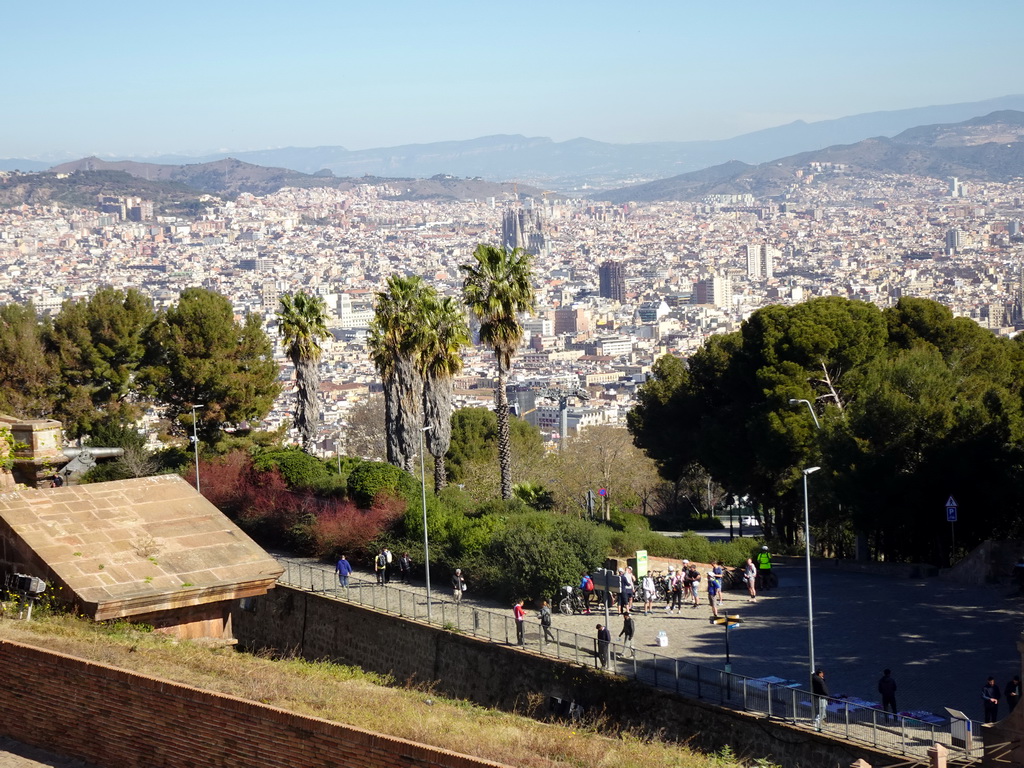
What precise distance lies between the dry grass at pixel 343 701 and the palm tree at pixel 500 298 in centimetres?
1394

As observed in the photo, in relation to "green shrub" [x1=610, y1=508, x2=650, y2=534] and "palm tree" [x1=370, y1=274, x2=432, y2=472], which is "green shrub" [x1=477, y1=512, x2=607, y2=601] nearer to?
"green shrub" [x1=610, y1=508, x2=650, y2=534]

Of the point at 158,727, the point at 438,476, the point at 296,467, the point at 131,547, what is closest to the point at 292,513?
the point at 296,467

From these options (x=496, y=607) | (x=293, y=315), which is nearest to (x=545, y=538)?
(x=496, y=607)

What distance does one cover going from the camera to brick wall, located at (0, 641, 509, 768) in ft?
22.3

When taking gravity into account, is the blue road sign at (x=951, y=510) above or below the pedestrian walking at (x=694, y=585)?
above

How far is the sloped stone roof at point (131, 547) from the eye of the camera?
9.78 metres

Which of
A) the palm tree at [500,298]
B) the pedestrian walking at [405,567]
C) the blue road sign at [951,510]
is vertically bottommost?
the pedestrian walking at [405,567]

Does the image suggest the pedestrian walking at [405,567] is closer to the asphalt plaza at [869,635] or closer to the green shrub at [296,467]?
the asphalt plaza at [869,635]

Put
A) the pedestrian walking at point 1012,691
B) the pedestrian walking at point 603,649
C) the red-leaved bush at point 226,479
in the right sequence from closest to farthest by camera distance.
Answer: the pedestrian walking at point 1012,691, the pedestrian walking at point 603,649, the red-leaved bush at point 226,479

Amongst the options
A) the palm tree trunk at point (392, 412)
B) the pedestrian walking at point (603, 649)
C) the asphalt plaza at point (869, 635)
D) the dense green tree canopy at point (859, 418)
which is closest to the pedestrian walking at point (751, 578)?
the asphalt plaza at point (869, 635)

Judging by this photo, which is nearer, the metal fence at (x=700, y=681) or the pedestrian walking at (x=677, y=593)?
the metal fence at (x=700, y=681)

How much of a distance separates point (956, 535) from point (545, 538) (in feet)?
23.1

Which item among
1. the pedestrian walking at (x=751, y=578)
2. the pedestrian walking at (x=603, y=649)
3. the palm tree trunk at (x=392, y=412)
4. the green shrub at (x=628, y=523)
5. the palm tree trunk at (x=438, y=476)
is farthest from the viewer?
the palm tree trunk at (x=392, y=412)

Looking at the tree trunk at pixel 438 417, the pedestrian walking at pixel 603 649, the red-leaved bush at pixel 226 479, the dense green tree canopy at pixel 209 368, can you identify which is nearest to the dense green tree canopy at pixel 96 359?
the dense green tree canopy at pixel 209 368
